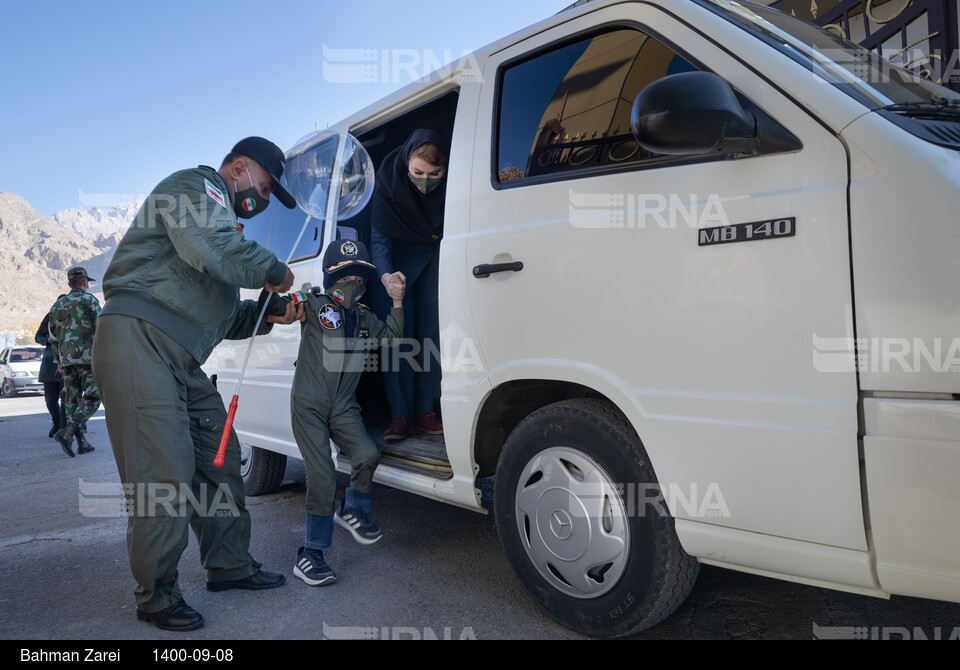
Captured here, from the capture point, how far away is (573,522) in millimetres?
2369

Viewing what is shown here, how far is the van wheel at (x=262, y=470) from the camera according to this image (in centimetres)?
492

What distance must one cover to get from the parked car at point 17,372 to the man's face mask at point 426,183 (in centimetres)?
2082

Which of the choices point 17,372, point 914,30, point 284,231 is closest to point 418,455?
point 284,231

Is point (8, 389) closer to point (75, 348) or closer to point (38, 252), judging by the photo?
point (75, 348)

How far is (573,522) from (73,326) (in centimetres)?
715

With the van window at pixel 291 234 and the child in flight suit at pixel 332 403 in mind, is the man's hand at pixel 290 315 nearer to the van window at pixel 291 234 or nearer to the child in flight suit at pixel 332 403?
the child in flight suit at pixel 332 403

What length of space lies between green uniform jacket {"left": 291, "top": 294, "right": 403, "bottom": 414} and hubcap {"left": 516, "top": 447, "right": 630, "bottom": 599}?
4.01 ft

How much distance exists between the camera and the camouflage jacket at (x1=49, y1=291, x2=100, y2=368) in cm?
759

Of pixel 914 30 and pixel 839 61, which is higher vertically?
pixel 914 30

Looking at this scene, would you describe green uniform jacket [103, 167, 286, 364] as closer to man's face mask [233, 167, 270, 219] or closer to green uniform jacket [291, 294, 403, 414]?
man's face mask [233, 167, 270, 219]

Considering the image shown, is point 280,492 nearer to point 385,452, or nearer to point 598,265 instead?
point 385,452

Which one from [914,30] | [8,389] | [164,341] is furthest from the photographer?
[8,389]

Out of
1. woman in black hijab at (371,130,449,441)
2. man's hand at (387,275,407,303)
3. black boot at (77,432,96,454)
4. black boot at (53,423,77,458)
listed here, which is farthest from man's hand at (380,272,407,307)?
black boot at (77,432,96,454)

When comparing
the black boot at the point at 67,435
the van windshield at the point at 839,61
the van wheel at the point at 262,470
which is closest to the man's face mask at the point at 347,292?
the van wheel at the point at 262,470
